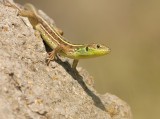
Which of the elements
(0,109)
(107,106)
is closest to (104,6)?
(107,106)

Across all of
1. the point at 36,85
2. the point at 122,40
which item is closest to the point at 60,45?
the point at 36,85

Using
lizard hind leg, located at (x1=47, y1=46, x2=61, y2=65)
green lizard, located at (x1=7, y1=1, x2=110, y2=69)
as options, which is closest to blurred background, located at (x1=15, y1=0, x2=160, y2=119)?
green lizard, located at (x1=7, y1=1, x2=110, y2=69)

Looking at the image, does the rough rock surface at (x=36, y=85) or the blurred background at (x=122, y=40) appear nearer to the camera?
the rough rock surface at (x=36, y=85)

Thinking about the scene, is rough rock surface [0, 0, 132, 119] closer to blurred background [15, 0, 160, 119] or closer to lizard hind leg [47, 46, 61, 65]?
lizard hind leg [47, 46, 61, 65]

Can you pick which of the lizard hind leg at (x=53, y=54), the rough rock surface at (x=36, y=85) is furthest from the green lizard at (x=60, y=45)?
the rough rock surface at (x=36, y=85)

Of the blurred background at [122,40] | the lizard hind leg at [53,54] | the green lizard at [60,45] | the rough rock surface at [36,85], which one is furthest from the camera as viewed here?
the blurred background at [122,40]

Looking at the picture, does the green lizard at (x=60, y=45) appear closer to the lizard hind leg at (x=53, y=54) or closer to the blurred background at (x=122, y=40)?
the lizard hind leg at (x=53, y=54)
